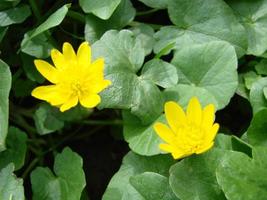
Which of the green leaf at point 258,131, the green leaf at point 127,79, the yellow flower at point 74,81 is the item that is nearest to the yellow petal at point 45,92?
the yellow flower at point 74,81

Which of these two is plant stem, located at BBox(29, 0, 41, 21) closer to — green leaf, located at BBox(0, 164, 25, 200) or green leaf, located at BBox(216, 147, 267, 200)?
green leaf, located at BBox(0, 164, 25, 200)

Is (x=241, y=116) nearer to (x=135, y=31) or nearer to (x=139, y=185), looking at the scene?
(x=135, y=31)

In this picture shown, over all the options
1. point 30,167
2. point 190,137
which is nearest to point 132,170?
point 190,137

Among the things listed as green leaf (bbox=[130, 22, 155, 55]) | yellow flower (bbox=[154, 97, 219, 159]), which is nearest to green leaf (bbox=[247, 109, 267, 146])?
yellow flower (bbox=[154, 97, 219, 159])

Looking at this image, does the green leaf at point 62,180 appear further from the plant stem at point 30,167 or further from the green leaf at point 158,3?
the green leaf at point 158,3

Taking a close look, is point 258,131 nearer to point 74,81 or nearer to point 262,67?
point 262,67

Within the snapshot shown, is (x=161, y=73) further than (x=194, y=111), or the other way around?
(x=161, y=73)
